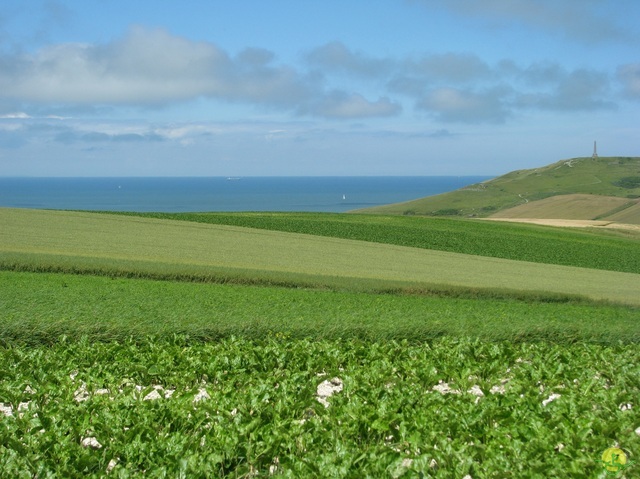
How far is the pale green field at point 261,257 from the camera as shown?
20.7m

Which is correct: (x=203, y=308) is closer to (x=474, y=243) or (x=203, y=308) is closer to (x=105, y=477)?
(x=105, y=477)

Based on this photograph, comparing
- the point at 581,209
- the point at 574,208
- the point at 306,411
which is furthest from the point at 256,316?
the point at 574,208

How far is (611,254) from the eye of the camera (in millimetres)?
34000

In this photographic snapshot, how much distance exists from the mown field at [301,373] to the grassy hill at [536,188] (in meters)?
67.4

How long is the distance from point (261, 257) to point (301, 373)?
1648cm

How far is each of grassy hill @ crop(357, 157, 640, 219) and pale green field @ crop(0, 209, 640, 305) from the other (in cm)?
5557

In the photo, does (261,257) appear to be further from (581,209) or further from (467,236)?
(581,209)

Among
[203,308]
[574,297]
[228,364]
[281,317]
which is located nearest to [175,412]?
[228,364]

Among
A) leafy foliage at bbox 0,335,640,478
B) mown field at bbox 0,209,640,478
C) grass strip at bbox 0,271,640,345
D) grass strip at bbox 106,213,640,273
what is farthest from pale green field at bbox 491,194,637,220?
leafy foliage at bbox 0,335,640,478

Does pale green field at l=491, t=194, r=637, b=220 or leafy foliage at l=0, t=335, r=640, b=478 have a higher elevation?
leafy foliage at l=0, t=335, r=640, b=478

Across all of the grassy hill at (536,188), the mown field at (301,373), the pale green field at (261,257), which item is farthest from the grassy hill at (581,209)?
the mown field at (301,373)

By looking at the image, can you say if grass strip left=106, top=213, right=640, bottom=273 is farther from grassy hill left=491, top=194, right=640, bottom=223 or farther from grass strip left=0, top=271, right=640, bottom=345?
grassy hill left=491, top=194, right=640, bottom=223

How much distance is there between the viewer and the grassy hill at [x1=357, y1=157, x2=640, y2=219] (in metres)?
93.0

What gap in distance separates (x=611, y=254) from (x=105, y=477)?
32.4 metres
